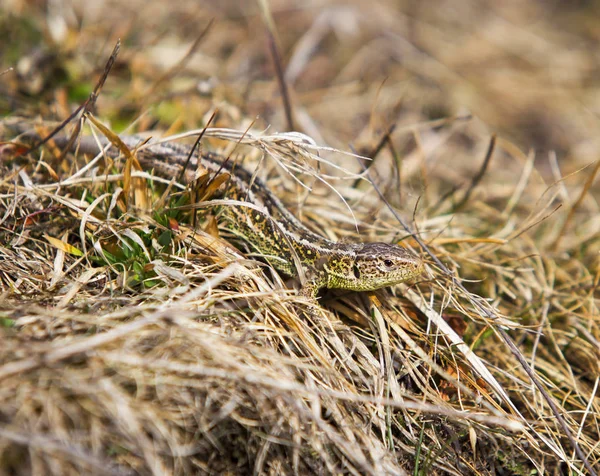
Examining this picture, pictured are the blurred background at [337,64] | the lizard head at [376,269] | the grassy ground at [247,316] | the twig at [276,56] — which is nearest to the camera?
the grassy ground at [247,316]

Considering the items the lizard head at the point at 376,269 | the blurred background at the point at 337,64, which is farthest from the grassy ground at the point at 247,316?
the lizard head at the point at 376,269

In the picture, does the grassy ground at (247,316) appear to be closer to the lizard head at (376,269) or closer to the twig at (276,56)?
the twig at (276,56)

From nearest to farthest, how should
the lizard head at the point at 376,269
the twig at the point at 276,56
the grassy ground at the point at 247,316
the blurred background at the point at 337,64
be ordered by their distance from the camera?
the grassy ground at the point at 247,316
the lizard head at the point at 376,269
the twig at the point at 276,56
the blurred background at the point at 337,64

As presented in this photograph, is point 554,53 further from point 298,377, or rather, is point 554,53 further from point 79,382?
point 79,382

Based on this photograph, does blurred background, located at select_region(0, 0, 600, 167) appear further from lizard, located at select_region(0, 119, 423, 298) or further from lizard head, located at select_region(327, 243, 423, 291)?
lizard head, located at select_region(327, 243, 423, 291)

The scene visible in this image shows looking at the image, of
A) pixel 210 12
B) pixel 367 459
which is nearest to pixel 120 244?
pixel 367 459

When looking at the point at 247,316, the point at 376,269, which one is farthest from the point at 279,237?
the point at 247,316

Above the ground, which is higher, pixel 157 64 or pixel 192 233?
pixel 157 64
